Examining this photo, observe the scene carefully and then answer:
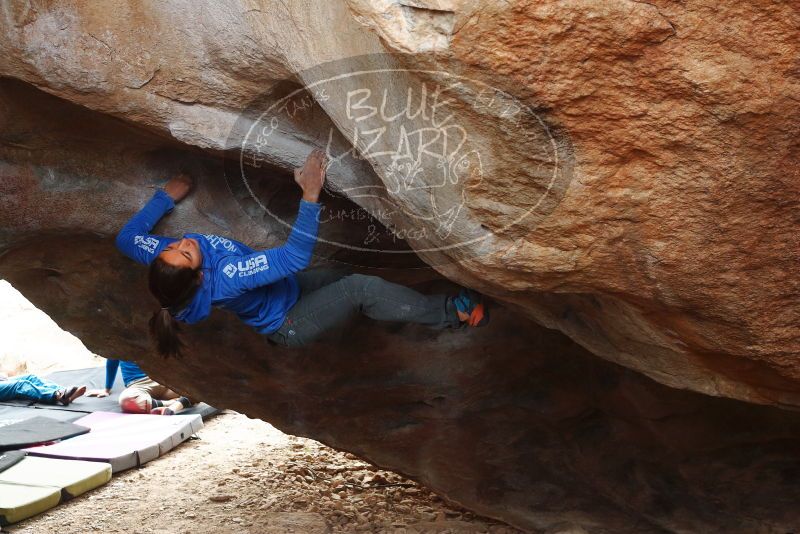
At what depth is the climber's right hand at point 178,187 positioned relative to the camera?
302cm

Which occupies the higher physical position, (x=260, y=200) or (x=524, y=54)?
(x=524, y=54)

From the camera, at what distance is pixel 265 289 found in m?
2.94

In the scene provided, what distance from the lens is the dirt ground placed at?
411 centimetres

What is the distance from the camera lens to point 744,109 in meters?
1.71

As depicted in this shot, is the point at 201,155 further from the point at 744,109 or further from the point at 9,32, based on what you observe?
the point at 744,109

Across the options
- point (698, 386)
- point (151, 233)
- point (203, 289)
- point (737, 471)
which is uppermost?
point (151, 233)

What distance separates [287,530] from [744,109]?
3.05m

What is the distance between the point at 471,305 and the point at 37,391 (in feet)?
14.0

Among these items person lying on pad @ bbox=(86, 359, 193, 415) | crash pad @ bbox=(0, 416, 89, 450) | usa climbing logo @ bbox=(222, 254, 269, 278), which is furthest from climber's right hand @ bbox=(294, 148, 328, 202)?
person lying on pad @ bbox=(86, 359, 193, 415)

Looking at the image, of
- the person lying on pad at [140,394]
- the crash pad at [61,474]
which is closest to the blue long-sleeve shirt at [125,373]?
the person lying on pad at [140,394]

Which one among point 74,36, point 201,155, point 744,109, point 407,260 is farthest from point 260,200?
point 744,109

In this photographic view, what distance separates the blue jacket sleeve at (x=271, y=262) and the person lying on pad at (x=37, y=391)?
3.64 meters

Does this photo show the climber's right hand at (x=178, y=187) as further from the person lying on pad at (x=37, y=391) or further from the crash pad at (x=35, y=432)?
the person lying on pad at (x=37, y=391)

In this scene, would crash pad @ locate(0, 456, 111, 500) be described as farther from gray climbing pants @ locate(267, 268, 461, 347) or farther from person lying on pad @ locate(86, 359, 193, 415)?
gray climbing pants @ locate(267, 268, 461, 347)
